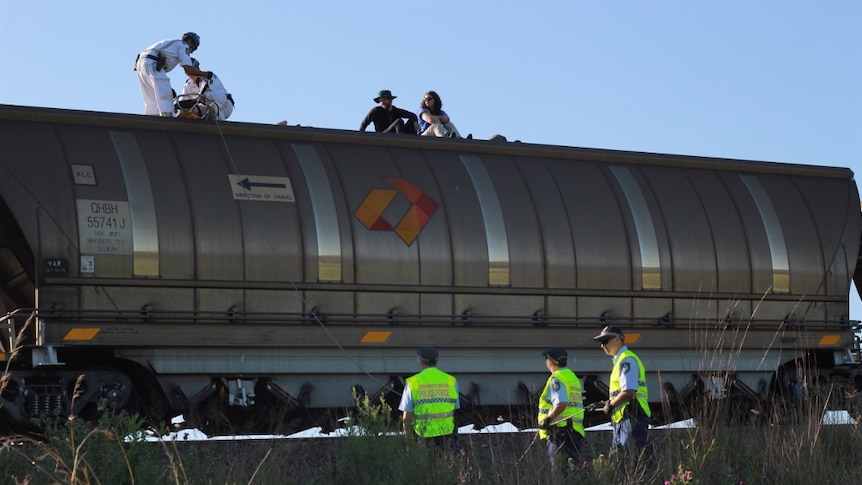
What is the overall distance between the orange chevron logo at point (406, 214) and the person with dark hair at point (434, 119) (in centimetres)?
215

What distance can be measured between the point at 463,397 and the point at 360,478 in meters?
5.87

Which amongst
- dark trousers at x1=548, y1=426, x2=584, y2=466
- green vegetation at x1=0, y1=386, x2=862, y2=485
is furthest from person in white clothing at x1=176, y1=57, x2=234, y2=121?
dark trousers at x1=548, y1=426, x2=584, y2=466

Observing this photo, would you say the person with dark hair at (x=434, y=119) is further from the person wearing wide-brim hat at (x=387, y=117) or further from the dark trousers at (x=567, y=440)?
the dark trousers at (x=567, y=440)

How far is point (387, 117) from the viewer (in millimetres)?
17172

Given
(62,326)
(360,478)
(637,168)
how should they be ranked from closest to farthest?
(360,478) → (62,326) → (637,168)

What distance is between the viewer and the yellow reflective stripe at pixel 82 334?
500 inches

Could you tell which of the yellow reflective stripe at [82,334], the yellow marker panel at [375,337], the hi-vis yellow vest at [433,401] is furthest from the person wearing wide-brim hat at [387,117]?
the hi-vis yellow vest at [433,401]

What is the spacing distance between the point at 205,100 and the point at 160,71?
37.0 inches

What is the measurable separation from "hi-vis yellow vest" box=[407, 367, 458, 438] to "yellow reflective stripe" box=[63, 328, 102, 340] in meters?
3.70

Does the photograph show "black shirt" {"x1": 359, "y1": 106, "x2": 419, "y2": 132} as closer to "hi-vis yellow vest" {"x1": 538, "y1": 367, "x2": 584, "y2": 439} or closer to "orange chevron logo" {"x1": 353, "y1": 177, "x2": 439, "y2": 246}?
"orange chevron logo" {"x1": 353, "y1": 177, "x2": 439, "y2": 246}

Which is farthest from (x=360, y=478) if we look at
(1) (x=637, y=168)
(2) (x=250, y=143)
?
(1) (x=637, y=168)

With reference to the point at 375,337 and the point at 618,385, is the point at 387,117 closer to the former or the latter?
the point at 375,337

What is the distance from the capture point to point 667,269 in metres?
16.0

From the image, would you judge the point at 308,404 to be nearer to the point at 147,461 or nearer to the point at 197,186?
the point at 197,186
